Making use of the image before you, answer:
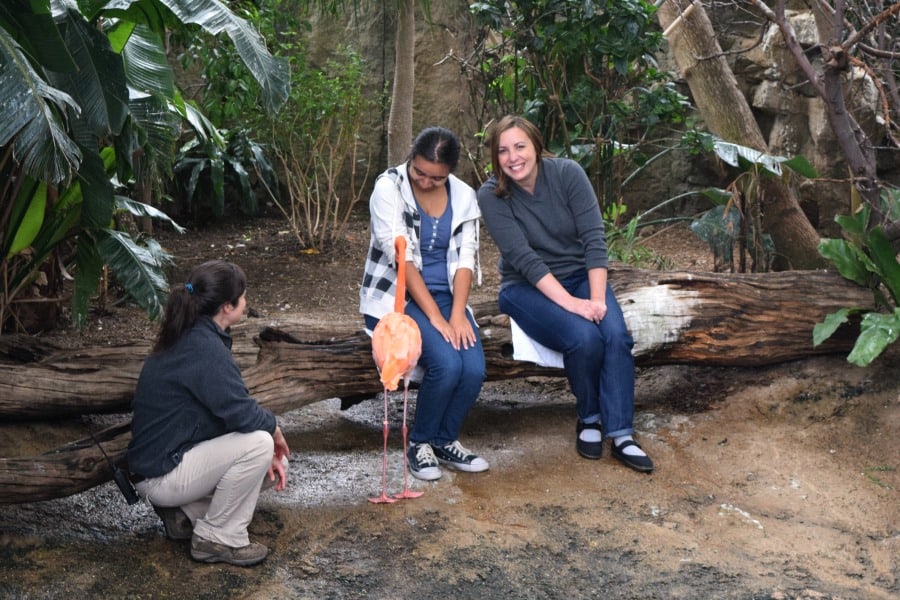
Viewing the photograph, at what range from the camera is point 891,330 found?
409cm

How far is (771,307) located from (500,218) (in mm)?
1388

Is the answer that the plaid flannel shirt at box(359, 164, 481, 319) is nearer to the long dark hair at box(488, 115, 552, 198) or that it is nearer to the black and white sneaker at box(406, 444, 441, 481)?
the long dark hair at box(488, 115, 552, 198)

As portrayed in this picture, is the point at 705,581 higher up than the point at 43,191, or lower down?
lower down

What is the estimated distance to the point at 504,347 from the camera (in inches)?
170

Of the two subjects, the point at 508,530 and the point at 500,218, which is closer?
the point at 508,530

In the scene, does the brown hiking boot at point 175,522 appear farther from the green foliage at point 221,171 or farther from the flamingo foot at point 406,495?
the green foliage at point 221,171

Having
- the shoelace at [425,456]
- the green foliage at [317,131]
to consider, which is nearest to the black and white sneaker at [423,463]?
the shoelace at [425,456]

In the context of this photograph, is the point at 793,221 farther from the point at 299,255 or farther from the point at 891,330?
the point at 299,255

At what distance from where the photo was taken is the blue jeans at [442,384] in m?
3.79

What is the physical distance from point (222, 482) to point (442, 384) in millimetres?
990

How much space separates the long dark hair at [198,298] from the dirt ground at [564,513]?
73 centimetres

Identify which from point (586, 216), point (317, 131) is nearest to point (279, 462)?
point (586, 216)

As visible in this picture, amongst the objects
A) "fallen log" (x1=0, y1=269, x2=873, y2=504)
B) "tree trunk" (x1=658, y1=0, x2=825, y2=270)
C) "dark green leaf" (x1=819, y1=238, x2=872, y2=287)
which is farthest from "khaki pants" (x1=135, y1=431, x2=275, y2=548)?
"tree trunk" (x1=658, y1=0, x2=825, y2=270)

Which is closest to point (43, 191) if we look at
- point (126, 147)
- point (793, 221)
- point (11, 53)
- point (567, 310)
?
Answer: point (126, 147)
